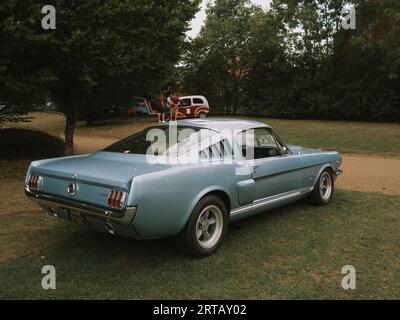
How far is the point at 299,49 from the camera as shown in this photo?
1139 inches

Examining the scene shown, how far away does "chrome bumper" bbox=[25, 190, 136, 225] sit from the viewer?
3.59m

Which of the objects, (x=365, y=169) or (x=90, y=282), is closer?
(x=90, y=282)

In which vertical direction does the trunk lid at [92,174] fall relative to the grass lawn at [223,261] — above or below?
above

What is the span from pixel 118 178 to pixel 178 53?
7.88 metres

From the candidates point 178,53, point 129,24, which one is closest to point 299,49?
point 178,53

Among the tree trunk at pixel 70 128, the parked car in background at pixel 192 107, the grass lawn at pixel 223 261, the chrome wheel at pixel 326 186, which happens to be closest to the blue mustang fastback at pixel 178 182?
the grass lawn at pixel 223 261

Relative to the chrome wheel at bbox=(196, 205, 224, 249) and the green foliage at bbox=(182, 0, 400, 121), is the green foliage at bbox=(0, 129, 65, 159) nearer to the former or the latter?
the chrome wheel at bbox=(196, 205, 224, 249)

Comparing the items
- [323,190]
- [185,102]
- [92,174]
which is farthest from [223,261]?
[185,102]

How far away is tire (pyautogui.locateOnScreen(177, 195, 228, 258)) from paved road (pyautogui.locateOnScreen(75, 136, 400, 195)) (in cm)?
451

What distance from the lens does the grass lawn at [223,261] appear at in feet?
11.9

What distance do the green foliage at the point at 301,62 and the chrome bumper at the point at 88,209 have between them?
Answer: 22.6 meters

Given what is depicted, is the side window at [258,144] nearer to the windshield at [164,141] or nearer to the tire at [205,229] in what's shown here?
the windshield at [164,141]

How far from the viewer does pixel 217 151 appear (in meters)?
4.65
